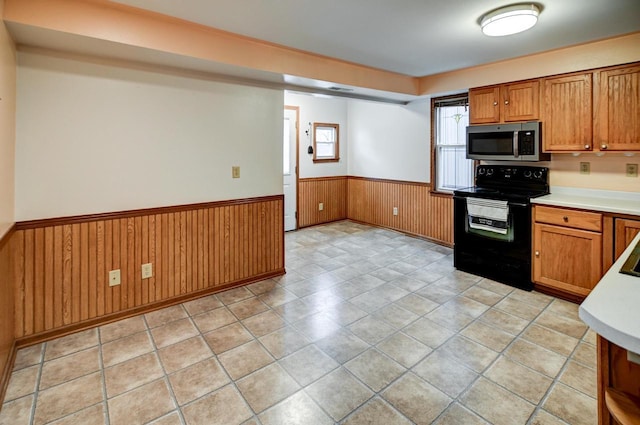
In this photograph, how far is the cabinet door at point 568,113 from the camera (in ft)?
10.6

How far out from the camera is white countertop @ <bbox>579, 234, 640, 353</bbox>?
91 cm

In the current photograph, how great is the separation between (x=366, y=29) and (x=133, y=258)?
272cm

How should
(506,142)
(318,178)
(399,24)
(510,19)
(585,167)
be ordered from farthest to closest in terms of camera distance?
(318,178) < (506,142) < (585,167) < (399,24) < (510,19)

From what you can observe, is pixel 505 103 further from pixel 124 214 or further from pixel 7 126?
pixel 7 126

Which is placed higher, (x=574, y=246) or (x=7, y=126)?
(x=7, y=126)

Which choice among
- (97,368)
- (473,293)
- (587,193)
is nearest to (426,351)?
(473,293)

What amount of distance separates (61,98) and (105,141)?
0.40 metres

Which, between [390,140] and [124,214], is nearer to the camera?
[124,214]

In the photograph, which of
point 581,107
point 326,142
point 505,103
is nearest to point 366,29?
point 505,103

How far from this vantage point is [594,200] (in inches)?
129

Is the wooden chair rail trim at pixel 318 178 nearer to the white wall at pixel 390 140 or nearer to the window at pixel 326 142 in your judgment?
the white wall at pixel 390 140

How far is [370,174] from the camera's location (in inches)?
→ 252

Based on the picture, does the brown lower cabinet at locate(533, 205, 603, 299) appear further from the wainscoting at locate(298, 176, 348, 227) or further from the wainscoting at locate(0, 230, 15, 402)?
the wainscoting at locate(0, 230, 15, 402)

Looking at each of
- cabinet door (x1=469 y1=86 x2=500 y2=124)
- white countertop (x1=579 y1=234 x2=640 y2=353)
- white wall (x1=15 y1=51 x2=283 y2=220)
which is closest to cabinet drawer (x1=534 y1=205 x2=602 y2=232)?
cabinet door (x1=469 y1=86 x2=500 y2=124)
